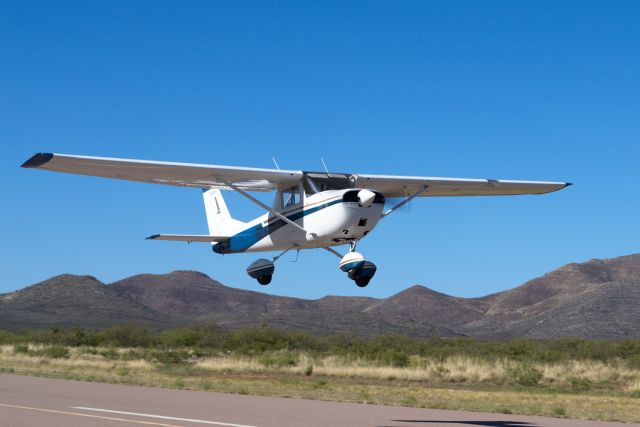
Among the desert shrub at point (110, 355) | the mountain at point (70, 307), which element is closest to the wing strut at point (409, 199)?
the desert shrub at point (110, 355)

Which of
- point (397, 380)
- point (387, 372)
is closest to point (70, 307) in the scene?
point (387, 372)

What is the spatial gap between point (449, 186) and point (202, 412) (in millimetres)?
9509

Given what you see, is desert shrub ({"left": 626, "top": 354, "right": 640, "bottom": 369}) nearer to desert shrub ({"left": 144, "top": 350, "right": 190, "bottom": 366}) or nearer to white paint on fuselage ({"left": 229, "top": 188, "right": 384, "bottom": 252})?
desert shrub ({"left": 144, "top": 350, "right": 190, "bottom": 366})

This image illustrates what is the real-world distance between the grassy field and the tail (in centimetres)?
477

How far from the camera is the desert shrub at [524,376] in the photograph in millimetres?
36312

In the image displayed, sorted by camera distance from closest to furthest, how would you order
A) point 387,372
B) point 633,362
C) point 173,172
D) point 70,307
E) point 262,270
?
point 173,172
point 262,270
point 387,372
point 633,362
point 70,307

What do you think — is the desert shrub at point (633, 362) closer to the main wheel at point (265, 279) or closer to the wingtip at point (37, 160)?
the main wheel at point (265, 279)

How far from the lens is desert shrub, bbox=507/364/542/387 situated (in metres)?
36.3

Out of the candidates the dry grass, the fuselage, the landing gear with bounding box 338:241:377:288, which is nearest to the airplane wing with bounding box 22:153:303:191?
the fuselage

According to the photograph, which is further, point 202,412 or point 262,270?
point 262,270

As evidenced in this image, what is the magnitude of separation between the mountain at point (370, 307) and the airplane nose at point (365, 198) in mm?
61960

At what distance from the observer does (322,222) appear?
72.7 feet

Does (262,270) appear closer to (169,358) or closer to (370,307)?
(169,358)

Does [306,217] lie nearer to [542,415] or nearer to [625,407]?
[542,415]
